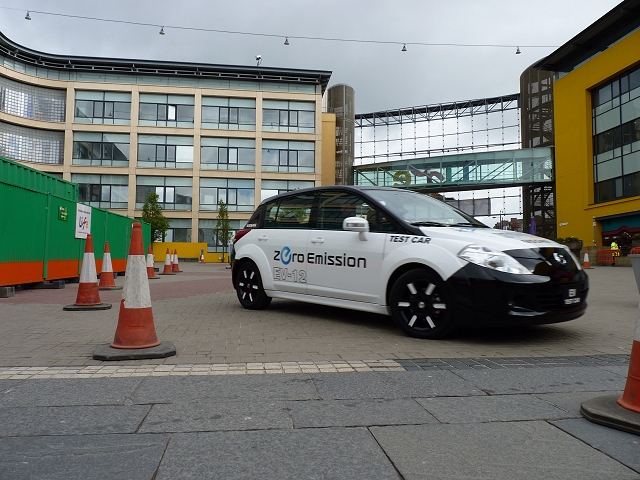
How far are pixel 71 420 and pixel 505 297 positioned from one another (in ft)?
12.2

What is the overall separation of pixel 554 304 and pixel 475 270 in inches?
32.7

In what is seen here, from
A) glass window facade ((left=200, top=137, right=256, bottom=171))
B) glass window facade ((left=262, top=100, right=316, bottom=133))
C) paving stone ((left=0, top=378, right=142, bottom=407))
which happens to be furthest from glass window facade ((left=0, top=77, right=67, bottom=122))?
paving stone ((left=0, top=378, right=142, bottom=407))

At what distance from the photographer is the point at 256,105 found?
48.7 meters

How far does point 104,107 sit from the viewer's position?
47000mm

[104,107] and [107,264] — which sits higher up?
[104,107]

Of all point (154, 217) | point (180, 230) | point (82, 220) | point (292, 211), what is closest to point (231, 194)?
point (180, 230)

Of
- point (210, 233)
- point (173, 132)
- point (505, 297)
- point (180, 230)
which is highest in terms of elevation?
point (173, 132)

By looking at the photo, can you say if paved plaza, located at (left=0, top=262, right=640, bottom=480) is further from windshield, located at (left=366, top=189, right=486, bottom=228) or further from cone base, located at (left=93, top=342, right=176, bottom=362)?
windshield, located at (left=366, top=189, right=486, bottom=228)

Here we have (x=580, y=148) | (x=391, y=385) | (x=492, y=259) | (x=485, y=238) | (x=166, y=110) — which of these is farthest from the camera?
(x=166, y=110)

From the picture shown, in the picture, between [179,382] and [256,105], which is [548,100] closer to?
[256,105]

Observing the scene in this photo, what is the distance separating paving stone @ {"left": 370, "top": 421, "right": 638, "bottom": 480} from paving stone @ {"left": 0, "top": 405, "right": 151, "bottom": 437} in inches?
52.8

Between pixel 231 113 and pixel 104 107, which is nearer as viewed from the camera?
pixel 104 107

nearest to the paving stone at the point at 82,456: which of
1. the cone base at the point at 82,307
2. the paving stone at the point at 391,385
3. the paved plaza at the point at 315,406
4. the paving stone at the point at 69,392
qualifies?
the paved plaza at the point at 315,406

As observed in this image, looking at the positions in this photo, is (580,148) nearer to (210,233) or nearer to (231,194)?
(231,194)
